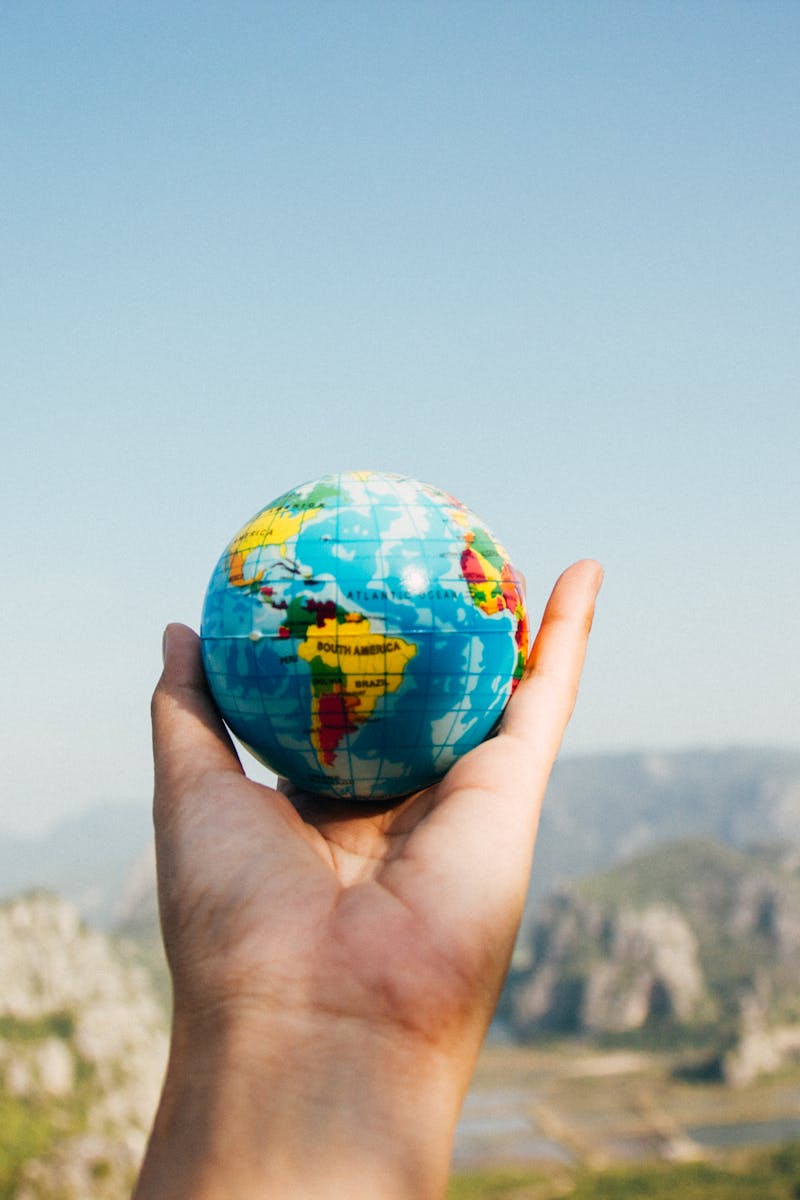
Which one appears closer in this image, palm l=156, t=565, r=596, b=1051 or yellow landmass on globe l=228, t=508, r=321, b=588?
palm l=156, t=565, r=596, b=1051

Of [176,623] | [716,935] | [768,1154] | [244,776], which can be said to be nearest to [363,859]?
[244,776]

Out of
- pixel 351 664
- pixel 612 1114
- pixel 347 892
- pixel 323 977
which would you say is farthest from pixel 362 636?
pixel 612 1114

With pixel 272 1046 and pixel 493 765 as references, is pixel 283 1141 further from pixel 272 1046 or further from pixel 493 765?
pixel 493 765

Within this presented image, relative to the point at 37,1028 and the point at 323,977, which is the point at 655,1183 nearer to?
the point at 37,1028

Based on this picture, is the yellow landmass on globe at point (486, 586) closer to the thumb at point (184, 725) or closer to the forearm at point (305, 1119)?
the thumb at point (184, 725)

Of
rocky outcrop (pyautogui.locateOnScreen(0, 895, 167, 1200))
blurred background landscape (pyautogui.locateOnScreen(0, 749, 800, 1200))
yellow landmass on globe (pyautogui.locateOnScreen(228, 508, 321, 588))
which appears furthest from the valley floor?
yellow landmass on globe (pyautogui.locateOnScreen(228, 508, 321, 588))

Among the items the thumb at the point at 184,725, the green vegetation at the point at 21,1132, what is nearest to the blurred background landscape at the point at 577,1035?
the green vegetation at the point at 21,1132

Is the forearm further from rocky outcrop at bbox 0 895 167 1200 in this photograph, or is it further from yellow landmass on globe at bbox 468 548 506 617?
rocky outcrop at bbox 0 895 167 1200
